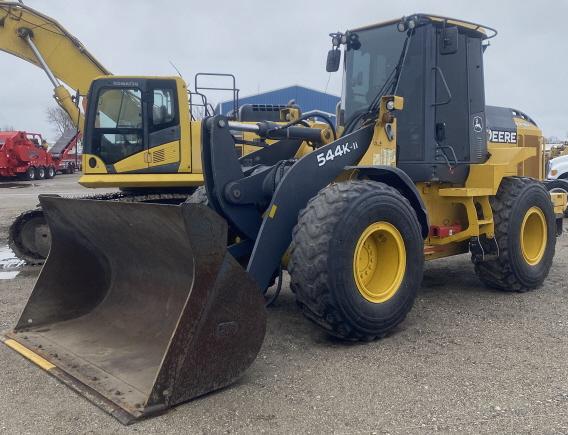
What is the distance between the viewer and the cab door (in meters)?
8.05

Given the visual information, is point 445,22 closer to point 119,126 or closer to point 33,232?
point 119,126

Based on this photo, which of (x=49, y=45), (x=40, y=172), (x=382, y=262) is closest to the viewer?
(x=382, y=262)

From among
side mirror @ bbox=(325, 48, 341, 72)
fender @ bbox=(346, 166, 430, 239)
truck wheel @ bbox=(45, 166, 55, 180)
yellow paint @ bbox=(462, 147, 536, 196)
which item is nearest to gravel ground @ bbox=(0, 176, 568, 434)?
fender @ bbox=(346, 166, 430, 239)

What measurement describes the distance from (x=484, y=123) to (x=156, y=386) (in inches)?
173

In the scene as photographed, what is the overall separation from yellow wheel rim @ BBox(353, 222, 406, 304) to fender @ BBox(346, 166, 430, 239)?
51 cm

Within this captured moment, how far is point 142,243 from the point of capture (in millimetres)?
4133

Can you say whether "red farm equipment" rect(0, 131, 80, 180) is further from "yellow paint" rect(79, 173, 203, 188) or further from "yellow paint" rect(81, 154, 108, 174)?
"yellow paint" rect(79, 173, 203, 188)

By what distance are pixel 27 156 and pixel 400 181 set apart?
25239 millimetres

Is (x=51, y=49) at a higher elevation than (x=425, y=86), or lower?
higher

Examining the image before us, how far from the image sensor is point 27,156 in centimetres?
2645

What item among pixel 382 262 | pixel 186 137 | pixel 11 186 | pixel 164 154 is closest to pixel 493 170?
pixel 382 262

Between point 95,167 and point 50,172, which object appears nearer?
point 95,167

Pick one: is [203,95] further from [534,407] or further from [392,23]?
[534,407]

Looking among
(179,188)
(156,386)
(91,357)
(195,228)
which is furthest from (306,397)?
(179,188)
